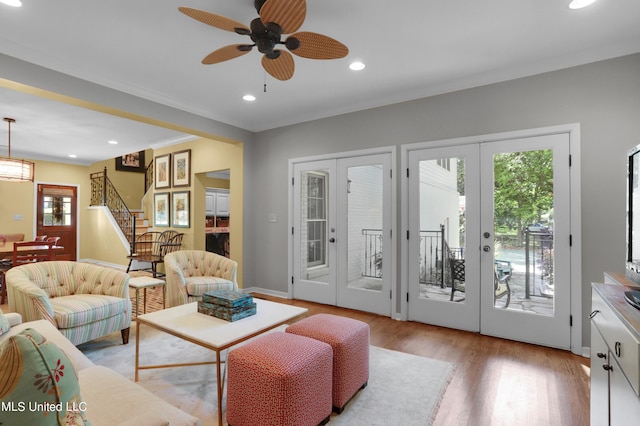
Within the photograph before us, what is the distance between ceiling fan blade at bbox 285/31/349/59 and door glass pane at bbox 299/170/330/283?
7.76 ft

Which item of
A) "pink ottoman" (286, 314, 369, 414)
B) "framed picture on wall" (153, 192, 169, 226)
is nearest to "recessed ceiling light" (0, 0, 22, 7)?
"pink ottoman" (286, 314, 369, 414)

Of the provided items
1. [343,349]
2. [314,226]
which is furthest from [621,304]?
[314,226]

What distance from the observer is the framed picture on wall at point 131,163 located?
33.0 feet

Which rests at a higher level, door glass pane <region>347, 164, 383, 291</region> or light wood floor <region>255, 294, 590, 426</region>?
door glass pane <region>347, 164, 383, 291</region>

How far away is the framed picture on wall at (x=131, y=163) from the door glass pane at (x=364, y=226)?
8532mm

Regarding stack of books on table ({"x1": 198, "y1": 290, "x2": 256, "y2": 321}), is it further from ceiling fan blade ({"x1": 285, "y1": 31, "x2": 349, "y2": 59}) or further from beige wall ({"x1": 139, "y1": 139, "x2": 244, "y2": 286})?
beige wall ({"x1": 139, "y1": 139, "x2": 244, "y2": 286})

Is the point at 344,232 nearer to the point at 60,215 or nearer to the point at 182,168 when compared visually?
the point at 182,168

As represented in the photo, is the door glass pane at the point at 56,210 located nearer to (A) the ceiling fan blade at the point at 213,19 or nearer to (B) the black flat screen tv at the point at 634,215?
(A) the ceiling fan blade at the point at 213,19

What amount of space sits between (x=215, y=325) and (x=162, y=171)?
18.4 feet

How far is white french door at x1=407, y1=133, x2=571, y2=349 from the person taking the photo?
3162 mm

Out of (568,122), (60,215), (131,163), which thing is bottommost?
(60,215)

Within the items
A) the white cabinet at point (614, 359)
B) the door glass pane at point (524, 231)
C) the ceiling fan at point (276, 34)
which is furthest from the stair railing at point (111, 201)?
the white cabinet at point (614, 359)

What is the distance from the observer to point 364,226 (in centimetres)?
436

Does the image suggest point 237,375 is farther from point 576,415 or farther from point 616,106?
point 616,106
